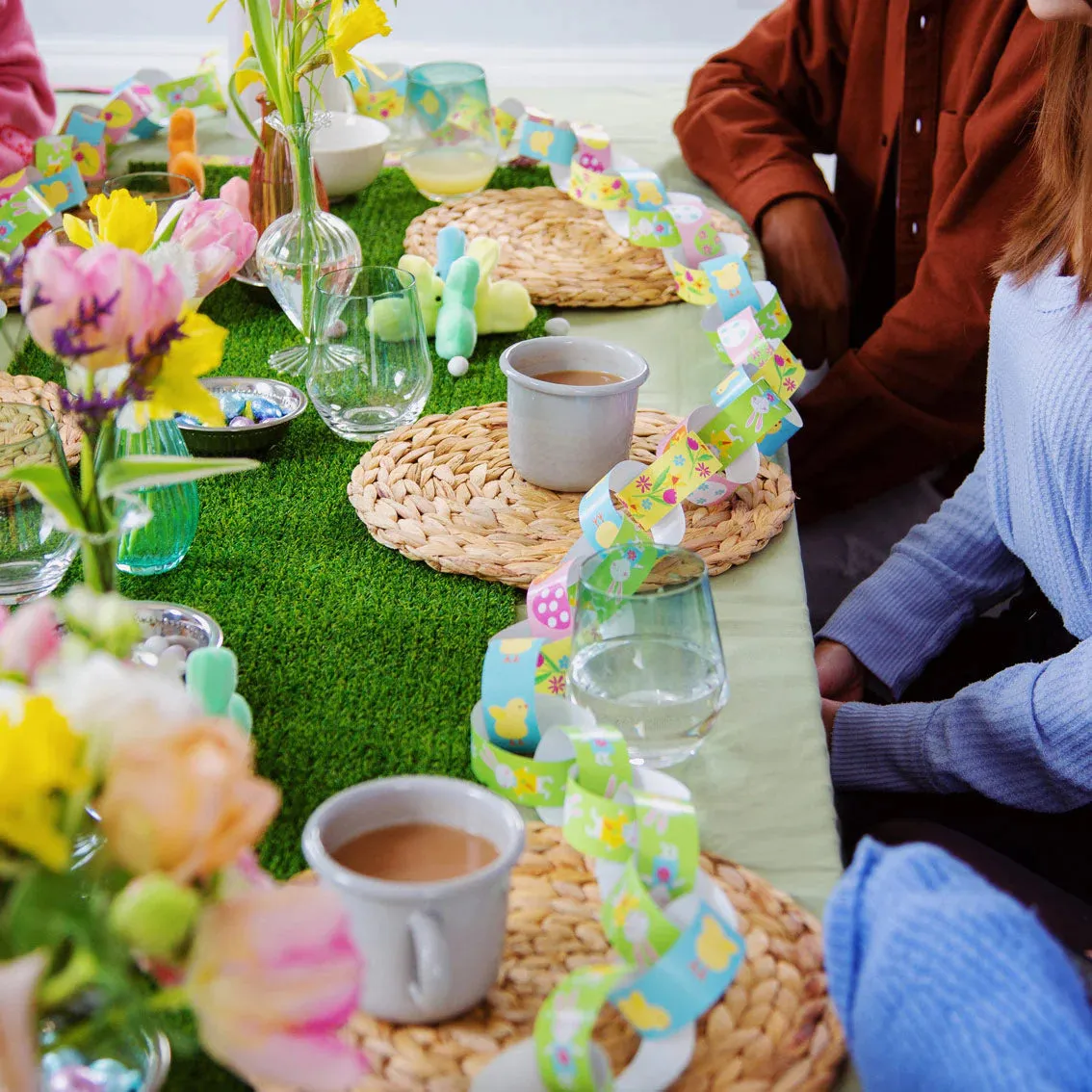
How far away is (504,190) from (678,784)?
1155 millimetres

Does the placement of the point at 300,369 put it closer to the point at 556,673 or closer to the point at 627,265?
the point at 627,265

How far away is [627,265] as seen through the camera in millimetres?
1478

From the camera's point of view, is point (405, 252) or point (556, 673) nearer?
point (556, 673)

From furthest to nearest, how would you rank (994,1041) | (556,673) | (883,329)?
(883,329) < (556,673) < (994,1041)

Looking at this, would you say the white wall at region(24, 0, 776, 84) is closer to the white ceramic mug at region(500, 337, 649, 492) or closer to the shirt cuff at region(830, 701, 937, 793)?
the white ceramic mug at region(500, 337, 649, 492)

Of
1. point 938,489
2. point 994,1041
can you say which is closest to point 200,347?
point 994,1041

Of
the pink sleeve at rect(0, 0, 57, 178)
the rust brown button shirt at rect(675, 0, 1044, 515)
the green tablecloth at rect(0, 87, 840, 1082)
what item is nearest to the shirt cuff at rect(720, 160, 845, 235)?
the rust brown button shirt at rect(675, 0, 1044, 515)

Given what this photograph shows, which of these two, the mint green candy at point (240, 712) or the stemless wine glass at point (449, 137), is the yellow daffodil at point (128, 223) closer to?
the mint green candy at point (240, 712)

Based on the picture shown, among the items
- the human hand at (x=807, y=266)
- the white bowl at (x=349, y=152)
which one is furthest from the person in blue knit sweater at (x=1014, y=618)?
the white bowl at (x=349, y=152)

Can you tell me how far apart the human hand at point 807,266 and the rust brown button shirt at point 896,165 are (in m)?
0.03

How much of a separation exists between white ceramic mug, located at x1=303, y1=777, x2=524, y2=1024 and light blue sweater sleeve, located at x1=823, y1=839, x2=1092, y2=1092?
0.50 ft

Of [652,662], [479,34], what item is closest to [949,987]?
[652,662]

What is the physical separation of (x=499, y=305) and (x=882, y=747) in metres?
0.58

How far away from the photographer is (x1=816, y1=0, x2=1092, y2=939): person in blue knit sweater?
1038 mm
